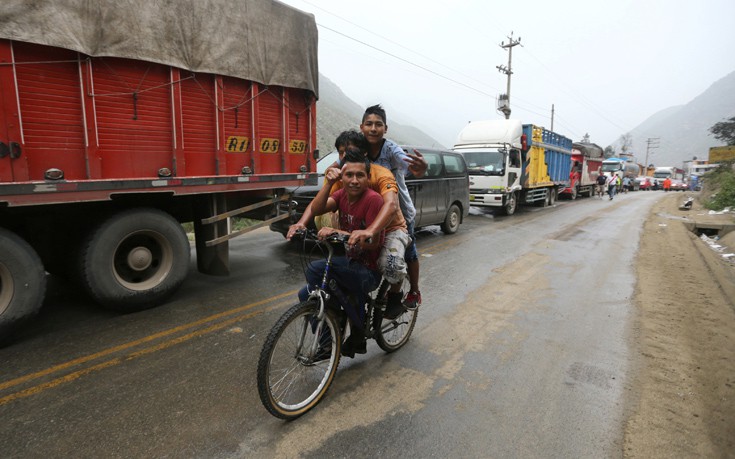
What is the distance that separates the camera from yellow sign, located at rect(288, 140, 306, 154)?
5873 mm

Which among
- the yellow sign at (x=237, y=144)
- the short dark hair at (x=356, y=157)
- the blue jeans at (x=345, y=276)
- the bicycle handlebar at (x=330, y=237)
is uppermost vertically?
the yellow sign at (x=237, y=144)

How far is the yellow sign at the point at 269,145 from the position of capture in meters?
5.48

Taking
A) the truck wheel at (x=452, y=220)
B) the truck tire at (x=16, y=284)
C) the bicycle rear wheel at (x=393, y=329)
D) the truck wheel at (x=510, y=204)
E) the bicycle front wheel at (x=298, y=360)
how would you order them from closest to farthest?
the bicycle front wheel at (x=298, y=360) < the bicycle rear wheel at (x=393, y=329) < the truck tire at (x=16, y=284) < the truck wheel at (x=452, y=220) < the truck wheel at (x=510, y=204)

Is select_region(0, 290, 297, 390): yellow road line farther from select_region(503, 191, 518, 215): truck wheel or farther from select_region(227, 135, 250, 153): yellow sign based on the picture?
select_region(503, 191, 518, 215): truck wheel

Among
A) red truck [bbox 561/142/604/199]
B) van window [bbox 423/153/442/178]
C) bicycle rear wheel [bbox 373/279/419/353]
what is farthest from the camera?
red truck [bbox 561/142/604/199]

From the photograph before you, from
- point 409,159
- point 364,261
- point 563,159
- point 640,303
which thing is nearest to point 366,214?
point 364,261

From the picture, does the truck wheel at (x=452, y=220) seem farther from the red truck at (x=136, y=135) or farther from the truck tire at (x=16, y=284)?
the truck tire at (x=16, y=284)

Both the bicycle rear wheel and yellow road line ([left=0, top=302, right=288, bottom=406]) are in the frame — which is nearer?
yellow road line ([left=0, top=302, right=288, bottom=406])

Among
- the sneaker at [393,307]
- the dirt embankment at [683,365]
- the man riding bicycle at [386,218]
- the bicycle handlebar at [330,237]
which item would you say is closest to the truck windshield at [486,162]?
the dirt embankment at [683,365]

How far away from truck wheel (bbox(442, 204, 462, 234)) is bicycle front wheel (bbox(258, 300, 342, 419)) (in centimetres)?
713

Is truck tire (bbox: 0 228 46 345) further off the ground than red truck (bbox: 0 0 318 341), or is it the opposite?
red truck (bbox: 0 0 318 341)

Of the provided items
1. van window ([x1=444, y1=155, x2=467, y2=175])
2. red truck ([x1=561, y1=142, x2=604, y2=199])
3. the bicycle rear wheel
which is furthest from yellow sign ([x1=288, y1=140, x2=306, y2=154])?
red truck ([x1=561, y1=142, x2=604, y2=199])

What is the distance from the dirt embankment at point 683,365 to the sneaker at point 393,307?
170 cm

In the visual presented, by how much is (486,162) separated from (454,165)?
4572mm
